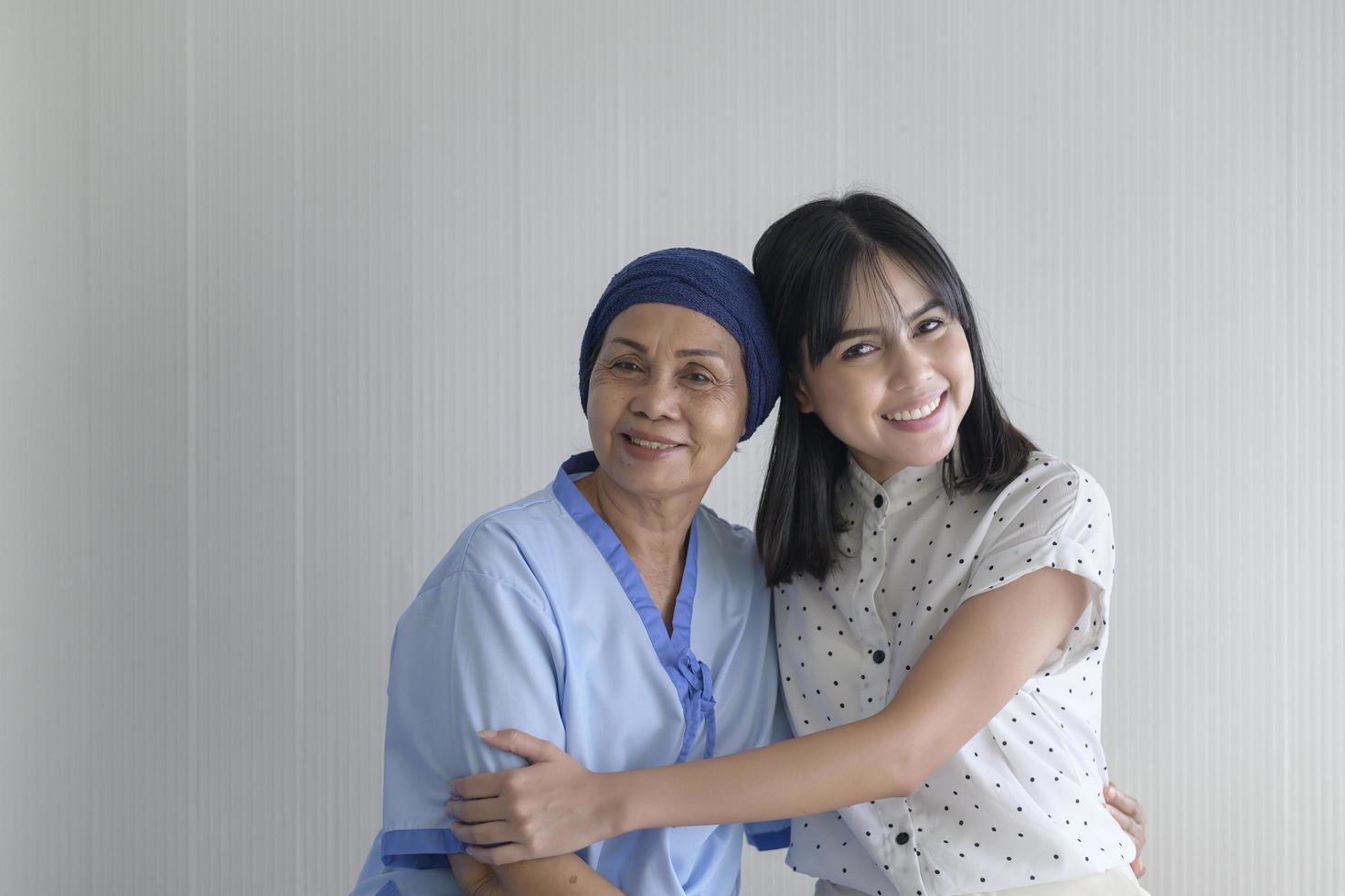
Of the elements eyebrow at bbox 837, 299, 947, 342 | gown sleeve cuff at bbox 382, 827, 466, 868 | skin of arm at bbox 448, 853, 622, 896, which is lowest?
skin of arm at bbox 448, 853, 622, 896

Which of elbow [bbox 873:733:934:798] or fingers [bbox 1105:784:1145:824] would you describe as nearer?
elbow [bbox 873:733:934:798]

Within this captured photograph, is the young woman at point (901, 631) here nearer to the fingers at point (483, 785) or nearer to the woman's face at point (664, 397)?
the fingers at point (483, 785)

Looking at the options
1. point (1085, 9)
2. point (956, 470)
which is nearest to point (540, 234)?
point (956, 470)

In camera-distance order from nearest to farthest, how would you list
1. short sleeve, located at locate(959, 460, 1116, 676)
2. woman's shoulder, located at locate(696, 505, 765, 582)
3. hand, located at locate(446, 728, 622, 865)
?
hand, located at locate(446, 728, 622, 865) → short sleeve, located at locate(959, 460, 1116, 676) → woman's shoulder, located at locate(696, 505, 765, 582)

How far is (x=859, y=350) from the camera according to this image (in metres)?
1.61

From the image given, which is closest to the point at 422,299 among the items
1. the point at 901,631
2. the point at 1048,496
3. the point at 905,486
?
the point at 905,486

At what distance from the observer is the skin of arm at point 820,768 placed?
1396 mm

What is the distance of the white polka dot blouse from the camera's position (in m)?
1.54

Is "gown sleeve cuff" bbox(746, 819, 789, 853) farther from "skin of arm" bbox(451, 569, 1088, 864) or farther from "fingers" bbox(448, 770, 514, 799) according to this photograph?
"fingers" bbox(448, 770, 514, 799)

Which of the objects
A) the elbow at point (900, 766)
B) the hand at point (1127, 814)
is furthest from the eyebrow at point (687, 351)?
the hand at point (1127, 814)

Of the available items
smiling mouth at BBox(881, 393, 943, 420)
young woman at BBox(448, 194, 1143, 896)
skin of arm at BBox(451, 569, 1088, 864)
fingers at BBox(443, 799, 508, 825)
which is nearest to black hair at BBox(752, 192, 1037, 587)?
young woman at BBox(448, 194, 1143, 896)

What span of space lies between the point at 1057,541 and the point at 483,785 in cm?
81

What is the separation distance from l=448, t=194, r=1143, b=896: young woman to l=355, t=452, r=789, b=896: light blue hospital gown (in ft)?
0.20

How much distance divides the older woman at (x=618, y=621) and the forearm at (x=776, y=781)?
0.14 metres
